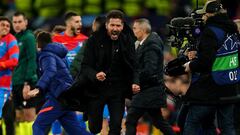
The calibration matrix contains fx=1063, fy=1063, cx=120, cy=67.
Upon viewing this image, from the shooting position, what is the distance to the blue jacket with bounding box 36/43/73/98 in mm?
15039

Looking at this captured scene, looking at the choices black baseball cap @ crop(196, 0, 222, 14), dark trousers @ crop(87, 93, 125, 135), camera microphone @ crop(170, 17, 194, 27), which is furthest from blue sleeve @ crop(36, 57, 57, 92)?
black baseball cap @ crop(196, 0, 222, 14)

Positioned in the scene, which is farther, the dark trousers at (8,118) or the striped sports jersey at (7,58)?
the dark trousers at (8,118)

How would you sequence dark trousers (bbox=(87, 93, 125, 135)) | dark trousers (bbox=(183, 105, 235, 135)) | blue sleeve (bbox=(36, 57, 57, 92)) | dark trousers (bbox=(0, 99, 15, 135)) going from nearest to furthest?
dark trousers (bbox=(183, 105, 235, 135)) < dark trousers (bbox=(87, 93, 125, 135)) < blue sleeve (bbox=(36, 57, 57, 92)) < dark trousers (bbox=(0, 99, 15, 135))

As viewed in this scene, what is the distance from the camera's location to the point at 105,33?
1430cm

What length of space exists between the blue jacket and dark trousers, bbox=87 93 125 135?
926mm

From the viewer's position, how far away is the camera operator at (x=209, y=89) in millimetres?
13297

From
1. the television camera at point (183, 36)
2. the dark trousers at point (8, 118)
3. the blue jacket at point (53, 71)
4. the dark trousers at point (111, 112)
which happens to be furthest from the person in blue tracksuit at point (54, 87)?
the television camera at point (183, 36)

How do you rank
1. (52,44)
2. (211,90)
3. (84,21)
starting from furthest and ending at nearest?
(84,21) < (52,44) < (211,90)

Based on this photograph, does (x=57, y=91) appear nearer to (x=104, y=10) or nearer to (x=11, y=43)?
(x=11, y=43)

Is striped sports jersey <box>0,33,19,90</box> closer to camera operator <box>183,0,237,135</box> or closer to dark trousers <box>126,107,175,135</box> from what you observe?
dark trousers <box>126,107,175,135</box>

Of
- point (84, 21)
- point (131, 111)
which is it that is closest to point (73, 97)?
point (131, 111)

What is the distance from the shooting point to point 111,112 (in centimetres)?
1440

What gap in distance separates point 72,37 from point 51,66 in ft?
8.88

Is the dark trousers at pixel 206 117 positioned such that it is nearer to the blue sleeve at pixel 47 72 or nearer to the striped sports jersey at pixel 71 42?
the blue sleeve at pixel 47 72
